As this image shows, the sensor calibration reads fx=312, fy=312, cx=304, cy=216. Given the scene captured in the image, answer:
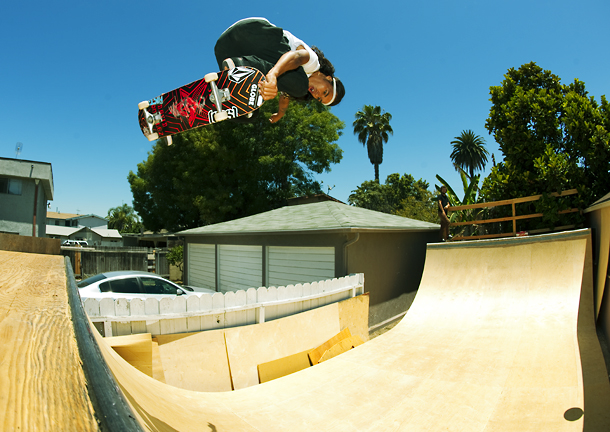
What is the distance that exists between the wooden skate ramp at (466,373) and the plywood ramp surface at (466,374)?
0.02 meters

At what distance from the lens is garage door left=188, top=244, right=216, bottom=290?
13.6 meters

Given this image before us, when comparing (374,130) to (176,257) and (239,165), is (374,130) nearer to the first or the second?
(239,165)

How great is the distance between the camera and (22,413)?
1.51 feet

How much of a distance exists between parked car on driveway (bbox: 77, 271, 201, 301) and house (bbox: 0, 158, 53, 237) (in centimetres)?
1248

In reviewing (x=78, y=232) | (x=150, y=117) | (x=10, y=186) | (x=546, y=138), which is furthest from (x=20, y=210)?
(x=78, y=232)

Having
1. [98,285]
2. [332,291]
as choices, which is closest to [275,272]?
[332,291]

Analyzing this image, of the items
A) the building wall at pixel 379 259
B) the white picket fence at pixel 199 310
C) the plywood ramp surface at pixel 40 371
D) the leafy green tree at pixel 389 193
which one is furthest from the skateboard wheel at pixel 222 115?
the leafy green tree at pixel 389 193

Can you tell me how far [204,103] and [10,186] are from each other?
19550 millimetres

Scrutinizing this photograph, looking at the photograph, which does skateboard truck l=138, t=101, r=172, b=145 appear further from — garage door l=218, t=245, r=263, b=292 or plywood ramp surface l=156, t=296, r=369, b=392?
garage door l=218, t=245, r=263, b=292

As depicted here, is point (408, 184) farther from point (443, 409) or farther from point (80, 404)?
point (80, 404)

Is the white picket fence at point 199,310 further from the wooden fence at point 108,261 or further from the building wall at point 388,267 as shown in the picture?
the wooden fence at point 108,261

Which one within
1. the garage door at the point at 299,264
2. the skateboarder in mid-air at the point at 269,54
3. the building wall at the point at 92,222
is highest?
the building wall at the point at 92,222

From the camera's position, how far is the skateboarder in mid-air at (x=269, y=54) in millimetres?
3254

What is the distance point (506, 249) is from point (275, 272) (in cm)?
661
